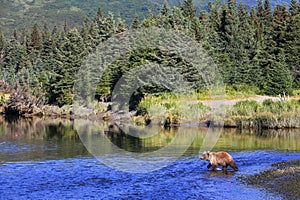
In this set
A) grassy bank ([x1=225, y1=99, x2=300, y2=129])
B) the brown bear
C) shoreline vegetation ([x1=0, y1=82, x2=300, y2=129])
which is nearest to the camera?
the brown bear

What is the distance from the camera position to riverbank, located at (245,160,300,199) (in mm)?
16144

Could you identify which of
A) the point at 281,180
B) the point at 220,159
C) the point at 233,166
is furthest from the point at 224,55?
the point at 281,180

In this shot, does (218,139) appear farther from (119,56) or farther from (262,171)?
(119,56)

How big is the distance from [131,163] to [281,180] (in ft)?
26.7

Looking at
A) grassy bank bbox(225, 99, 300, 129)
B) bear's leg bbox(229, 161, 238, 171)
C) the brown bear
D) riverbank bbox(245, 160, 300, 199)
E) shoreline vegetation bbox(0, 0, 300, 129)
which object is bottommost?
riverbank bbox(245, 160, 300, 199)

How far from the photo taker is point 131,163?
77.0 feet

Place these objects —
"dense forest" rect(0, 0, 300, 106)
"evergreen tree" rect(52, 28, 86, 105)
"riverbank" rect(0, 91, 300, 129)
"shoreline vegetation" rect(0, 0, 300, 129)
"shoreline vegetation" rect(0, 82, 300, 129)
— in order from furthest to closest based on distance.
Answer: "evergreen tree" rect(52, 28, 86, 105) → "dense forest" rect(0, 0, 300, 106) → "shoreline vegetation" rect(0, 0, 300, 129) → "shoreline vegetation" rect(0, 82, 300, 129) → "riverbank" rect(0, 91, 300, 129)

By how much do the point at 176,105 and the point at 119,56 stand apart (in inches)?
765

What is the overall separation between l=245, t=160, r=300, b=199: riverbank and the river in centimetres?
43

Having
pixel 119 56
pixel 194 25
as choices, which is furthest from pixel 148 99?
pixel 194 25

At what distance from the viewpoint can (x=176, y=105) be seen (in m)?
43.5

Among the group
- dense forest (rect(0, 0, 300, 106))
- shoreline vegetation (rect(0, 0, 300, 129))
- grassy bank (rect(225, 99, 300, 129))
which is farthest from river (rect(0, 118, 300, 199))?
dense forest (rect(0, 0, 300, 106))

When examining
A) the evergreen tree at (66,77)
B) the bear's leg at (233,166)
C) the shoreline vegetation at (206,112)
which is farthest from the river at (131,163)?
the evergreen tree at (66,77)

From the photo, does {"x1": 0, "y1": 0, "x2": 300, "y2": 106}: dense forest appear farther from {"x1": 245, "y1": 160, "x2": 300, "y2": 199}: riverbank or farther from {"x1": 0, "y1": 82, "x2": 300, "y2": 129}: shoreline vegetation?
{"x1": 245, "y1": 160, "x2": 300, "y2": 199}: riverbank
